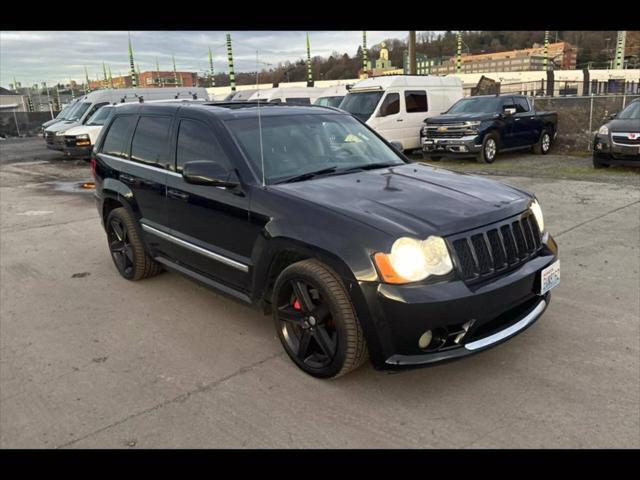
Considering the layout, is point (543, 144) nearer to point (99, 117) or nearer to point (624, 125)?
point (624, 125)

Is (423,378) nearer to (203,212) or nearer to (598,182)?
(203,212)

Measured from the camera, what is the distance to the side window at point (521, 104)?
46.9ft

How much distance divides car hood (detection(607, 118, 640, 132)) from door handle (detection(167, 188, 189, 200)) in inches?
404

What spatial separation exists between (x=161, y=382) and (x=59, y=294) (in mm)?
2263

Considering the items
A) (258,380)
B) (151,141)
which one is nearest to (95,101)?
(151,141)

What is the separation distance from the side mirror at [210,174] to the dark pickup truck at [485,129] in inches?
427

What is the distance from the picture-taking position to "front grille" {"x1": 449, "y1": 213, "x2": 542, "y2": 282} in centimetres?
290

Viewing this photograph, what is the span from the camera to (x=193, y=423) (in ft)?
9.28

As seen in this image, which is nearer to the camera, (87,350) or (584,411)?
(584,411)

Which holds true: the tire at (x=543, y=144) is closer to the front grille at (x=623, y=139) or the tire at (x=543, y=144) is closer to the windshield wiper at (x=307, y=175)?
the front grille at (x=623, y=139)

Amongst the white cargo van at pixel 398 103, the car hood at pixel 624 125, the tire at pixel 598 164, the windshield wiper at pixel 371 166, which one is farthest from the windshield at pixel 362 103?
the windshield wiper at pixel 371 166
